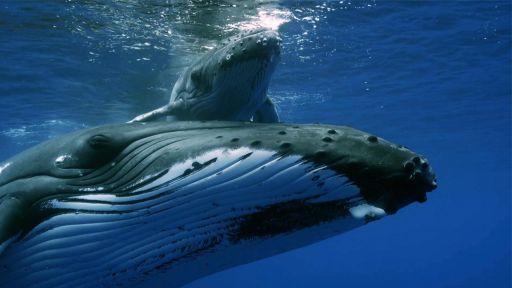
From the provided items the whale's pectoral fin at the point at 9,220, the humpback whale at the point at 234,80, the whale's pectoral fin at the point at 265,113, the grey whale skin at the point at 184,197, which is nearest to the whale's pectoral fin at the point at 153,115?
the humpback whale at the point at 234,80

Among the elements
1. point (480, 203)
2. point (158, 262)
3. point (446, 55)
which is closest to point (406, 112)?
point (446, 55)

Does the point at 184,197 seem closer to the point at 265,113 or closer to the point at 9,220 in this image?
the point at 9,220

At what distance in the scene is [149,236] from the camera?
7.73 ft

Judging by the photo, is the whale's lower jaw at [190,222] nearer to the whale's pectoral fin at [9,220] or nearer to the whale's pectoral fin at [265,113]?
the whale's pectoral fin at [9,220]

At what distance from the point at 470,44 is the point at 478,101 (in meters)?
9.93

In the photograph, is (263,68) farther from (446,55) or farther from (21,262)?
(446,55)

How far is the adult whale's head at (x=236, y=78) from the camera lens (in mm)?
4762

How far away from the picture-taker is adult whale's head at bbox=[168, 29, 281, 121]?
476cm

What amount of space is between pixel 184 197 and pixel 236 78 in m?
2.79

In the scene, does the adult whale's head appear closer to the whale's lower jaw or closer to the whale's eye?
the whale's eye

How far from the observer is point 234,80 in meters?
4.81

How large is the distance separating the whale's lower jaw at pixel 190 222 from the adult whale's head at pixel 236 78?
246 cm

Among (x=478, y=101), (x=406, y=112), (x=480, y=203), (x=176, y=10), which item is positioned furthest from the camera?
(x=480, y=203)

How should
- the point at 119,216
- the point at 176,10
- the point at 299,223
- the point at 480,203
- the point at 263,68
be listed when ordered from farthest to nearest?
the point at 480,203
the point at 176,10
the point at 263,68
the point at 119,216
the point at 299,223
